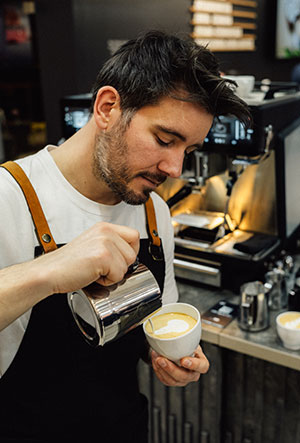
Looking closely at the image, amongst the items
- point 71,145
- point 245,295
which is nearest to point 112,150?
point 71,145

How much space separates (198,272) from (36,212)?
1051 mm

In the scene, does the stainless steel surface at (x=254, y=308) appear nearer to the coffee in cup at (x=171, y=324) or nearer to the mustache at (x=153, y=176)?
the coffee in cup at (x=171, y=324)

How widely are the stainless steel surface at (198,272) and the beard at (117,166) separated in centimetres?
88

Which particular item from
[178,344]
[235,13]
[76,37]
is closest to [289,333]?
[178,344]

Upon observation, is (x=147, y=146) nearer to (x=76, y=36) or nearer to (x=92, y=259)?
(x=92, y=259)

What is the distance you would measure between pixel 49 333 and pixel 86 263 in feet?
1.50

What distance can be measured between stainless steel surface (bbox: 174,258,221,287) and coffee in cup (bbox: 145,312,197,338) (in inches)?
32.8

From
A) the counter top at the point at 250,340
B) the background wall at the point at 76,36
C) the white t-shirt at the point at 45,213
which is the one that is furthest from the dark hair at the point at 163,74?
the background wall at the point at 76,36

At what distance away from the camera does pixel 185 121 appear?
1.09 meters

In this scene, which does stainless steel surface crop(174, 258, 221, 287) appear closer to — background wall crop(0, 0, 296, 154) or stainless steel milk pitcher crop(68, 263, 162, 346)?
stainless steel milk pitcher crop(68, 263, 162, 346)

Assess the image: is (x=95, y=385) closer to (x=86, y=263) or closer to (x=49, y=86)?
(x=86, y=263)

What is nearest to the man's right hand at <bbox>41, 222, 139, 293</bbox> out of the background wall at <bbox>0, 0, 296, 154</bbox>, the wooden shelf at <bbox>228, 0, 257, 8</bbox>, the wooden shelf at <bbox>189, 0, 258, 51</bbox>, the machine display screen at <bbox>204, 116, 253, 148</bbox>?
the machine display screen at <bbox>204, 116, 253, 148</bbox>

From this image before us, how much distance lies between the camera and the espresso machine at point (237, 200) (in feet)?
5.93

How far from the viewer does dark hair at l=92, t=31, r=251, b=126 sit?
1.08 m
